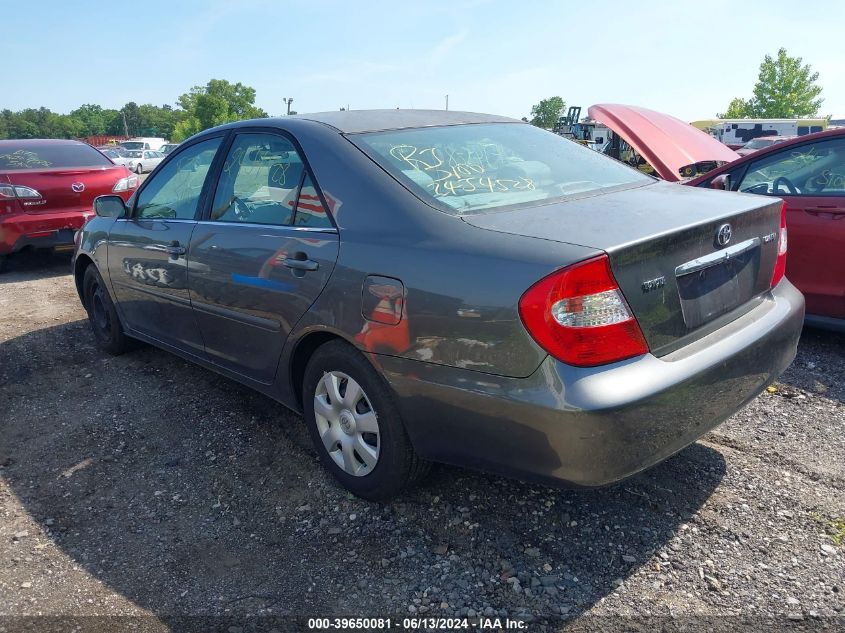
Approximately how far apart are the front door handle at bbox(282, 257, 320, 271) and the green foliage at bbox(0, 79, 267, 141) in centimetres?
7785

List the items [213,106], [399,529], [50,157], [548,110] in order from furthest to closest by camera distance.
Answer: [548,110] → [213,106] → [50,157] → [399,529]

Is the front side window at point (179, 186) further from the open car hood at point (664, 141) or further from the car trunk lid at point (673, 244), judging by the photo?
the open car hood at point (664, 141)

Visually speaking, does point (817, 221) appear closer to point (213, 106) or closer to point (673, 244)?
point (673, 244)

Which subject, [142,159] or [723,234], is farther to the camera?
[142,159]

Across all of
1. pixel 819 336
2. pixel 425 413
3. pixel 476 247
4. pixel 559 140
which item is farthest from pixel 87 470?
pixel 819 336

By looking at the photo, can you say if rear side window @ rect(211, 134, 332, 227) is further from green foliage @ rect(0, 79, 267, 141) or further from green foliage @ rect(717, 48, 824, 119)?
green foliage @ rect(0, 79, 267, 141)

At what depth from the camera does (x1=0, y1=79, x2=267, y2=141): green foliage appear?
77.4 m

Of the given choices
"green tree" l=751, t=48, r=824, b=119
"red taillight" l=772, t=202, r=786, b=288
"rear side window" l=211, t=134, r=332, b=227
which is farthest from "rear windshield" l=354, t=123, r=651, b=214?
"green tree" l=751, t=48, r=824, b=119

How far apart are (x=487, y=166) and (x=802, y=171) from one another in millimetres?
2728

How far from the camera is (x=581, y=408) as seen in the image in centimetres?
202

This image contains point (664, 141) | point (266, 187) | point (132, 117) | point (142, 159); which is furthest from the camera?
point (132, 117)

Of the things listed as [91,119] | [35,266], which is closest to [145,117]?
[91,119]

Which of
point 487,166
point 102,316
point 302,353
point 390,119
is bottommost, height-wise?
point 102,316

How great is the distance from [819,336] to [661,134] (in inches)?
109
